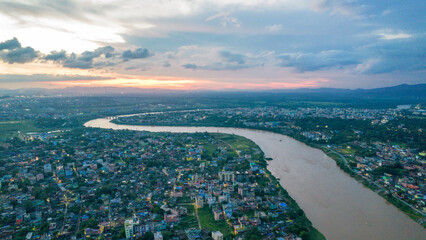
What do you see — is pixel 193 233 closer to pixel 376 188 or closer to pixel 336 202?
pixel 336 202

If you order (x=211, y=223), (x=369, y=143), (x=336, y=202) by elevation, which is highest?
(x=369, y=143)

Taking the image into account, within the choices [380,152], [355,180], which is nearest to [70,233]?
[355,180]

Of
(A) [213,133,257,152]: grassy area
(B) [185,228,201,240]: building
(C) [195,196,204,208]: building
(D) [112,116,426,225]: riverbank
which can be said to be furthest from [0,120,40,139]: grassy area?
(D) [112,116,426,225]: riverbank

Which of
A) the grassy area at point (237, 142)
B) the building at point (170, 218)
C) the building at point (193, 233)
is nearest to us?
the building at point (193, 233)

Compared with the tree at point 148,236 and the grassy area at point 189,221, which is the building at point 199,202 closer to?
the grassy area at point 189,221

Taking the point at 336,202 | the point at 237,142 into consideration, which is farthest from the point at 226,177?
the point at 237,142

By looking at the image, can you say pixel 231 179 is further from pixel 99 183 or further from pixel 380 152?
pixel 380 152

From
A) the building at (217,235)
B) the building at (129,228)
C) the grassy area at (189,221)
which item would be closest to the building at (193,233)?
the grassy area at (189,221)
